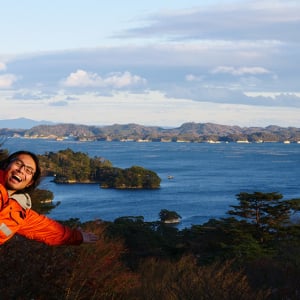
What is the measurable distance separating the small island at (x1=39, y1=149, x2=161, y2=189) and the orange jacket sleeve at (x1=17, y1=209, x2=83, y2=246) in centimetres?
6303

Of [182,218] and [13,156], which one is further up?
[13,156]

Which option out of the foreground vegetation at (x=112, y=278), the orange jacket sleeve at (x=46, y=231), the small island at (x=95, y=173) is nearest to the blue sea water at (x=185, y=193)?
the small island at (x=95, y=173)

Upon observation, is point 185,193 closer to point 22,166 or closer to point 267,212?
point 267,212

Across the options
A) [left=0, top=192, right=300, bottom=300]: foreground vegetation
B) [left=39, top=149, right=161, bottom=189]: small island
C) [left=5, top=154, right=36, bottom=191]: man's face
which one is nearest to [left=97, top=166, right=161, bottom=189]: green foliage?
[left=39, top=149, right=161, bottom=189]: small island

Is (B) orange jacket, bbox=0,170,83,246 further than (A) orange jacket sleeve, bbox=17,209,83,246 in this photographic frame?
No

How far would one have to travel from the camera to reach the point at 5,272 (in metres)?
5.39

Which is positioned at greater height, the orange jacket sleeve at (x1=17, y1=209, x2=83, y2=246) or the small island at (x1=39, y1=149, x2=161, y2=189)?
the orange jacket sleeve at (x1=17, y1=209, x2=83, y2=246)

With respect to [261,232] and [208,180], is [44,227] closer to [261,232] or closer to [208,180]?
[261,232]

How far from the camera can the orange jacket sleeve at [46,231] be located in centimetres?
282

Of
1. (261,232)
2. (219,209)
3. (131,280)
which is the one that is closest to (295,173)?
(219,209)

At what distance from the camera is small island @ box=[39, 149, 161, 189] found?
2645 inches

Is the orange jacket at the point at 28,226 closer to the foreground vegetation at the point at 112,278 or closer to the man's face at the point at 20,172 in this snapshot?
the man's face at the point at 20,172

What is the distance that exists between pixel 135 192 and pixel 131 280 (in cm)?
5874

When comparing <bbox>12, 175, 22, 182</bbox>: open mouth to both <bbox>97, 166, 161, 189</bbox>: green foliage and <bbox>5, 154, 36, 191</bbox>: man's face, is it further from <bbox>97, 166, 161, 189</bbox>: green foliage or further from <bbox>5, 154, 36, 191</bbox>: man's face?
<bbox>97, 166, 161, 189</bbox>: green foliage
